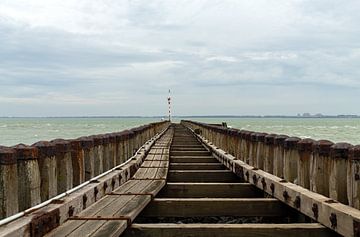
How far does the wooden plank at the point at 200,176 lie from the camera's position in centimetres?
915

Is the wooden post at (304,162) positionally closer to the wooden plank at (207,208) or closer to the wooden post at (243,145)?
the wooden plank at (207,208)

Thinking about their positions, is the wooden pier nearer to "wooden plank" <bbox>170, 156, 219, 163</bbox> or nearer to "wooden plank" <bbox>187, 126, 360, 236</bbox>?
"wooden plank" <bbox>187, 126, 360, 236</bbox>

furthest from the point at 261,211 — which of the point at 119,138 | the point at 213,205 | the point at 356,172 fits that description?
the point at 119,138

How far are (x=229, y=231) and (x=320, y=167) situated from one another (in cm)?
120

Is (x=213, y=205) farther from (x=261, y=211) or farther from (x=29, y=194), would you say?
(x=29, y=194)

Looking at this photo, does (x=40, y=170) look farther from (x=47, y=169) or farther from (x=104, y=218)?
(x=104, y=218)

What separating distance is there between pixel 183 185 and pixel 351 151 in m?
3.27

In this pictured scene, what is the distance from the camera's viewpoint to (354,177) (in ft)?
14.8

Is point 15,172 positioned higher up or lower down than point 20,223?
higher up

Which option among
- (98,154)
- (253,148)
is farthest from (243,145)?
(98,154)

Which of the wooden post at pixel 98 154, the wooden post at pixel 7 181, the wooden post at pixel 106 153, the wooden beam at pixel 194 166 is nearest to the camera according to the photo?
the wooden post at pixel 7 181

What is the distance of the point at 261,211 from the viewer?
6051 millimetres

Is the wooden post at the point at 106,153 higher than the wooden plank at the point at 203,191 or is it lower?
higher

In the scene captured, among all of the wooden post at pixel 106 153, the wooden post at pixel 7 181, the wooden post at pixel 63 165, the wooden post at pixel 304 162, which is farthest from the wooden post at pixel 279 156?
the wooden post at pixel 7 181
